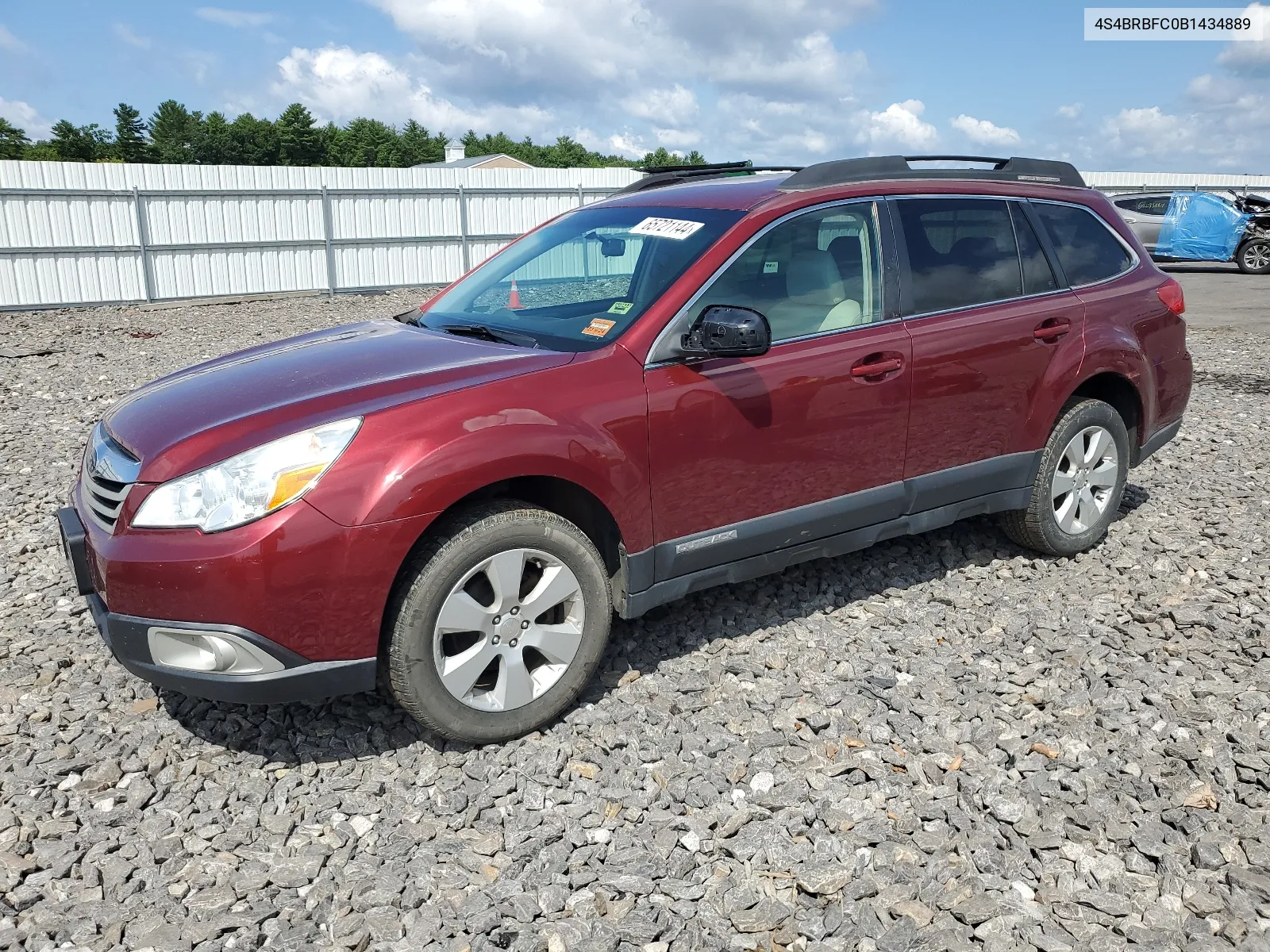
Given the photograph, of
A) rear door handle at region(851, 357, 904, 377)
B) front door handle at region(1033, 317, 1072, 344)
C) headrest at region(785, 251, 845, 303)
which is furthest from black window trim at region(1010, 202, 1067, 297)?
headrest at region(785, 251, 845, 303)

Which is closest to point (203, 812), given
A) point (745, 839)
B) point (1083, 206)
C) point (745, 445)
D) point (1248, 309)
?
point (745, 839)

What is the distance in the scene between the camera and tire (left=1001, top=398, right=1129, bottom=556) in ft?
15.4

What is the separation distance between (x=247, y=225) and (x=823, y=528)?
18768 mm

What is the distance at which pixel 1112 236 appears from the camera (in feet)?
A: 16.4

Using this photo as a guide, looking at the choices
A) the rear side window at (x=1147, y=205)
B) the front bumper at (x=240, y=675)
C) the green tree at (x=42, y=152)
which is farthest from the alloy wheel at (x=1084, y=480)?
the green tree at (x=42, y=152)

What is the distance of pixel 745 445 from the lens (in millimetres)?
3605

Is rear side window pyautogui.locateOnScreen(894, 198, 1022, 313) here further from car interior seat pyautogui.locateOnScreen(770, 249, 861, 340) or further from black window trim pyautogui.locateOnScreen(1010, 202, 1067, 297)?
car interior seat pyautogui.locateOnScreen(770, 249, 861, 340)

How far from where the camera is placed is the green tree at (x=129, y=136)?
3634 inches

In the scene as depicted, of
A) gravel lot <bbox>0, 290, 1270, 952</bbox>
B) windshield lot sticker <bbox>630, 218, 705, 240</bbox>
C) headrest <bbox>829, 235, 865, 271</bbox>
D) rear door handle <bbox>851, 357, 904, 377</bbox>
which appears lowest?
gravel lot <bbox>0, 290, 1270, 952</bbox>

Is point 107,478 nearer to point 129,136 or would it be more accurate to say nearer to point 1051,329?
point 1051,329

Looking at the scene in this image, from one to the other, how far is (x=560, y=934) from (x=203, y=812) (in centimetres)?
126

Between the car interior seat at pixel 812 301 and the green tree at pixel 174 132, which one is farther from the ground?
the green tree at pixel 174 132

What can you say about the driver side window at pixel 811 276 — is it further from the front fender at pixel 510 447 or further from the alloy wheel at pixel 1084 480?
the alloy wheel at pixel 1084 480

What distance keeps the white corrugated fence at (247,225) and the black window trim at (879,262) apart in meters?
16.2
